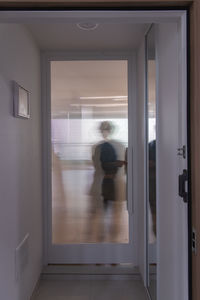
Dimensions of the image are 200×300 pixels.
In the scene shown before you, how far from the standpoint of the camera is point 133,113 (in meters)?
3.36

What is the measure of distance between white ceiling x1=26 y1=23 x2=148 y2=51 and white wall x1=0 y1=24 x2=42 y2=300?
131 mm

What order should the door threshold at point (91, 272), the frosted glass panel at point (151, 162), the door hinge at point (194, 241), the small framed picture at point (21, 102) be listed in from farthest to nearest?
the door threshold at point (91, 272)
the frosted glass panel at point (151, 162)
the small framed picture at point (21, 102)
the door hinge at point (194, 241)

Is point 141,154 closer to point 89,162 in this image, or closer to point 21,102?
point 89,162

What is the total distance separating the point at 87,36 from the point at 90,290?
7.90 ft

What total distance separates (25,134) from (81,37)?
1086 millimetres

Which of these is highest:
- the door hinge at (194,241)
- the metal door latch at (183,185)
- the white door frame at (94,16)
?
the white door frame at (94,16)

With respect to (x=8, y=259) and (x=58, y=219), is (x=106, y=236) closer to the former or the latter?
(x=58, y=219)

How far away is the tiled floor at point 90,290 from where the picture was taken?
9.21 ft

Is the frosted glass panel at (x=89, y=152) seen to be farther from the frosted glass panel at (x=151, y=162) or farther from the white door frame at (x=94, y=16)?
the white door frame at (x=94, y=16)

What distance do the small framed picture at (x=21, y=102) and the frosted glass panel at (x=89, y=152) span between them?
0.82 metres

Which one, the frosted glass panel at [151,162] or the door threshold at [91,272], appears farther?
the door threshold at [91,272]

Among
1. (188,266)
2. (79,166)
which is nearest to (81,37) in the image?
(79,166)

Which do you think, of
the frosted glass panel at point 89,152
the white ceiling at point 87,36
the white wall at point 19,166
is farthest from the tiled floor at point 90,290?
the white ceiling at point 87,36

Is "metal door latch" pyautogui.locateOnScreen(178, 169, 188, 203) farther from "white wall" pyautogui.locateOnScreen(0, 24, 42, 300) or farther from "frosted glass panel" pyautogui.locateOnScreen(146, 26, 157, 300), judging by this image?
"white wall" pyautogui.locateOnScreen(0, 24, 42, 300)
